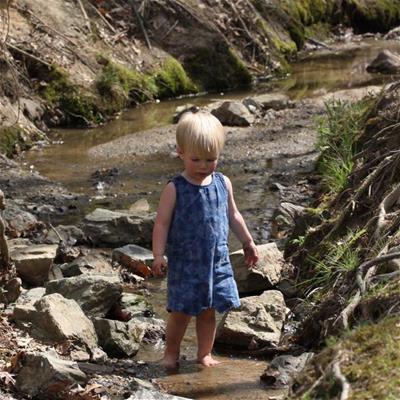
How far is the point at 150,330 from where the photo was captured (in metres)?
6.18

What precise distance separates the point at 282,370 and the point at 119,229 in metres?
3.54

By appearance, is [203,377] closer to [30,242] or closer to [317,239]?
[317,239]

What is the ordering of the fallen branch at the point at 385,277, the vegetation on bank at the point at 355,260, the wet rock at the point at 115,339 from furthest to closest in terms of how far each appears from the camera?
the wet rock at the point at 115,339 → the fallen branch at the point at 385,277 → the vegetation on bank at the point at 355,260

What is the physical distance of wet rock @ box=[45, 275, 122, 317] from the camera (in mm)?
6234

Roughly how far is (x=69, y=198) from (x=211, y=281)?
451 cm

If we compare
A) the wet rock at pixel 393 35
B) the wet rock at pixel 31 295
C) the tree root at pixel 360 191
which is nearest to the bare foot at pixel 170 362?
the wet rock at pixel 31 295

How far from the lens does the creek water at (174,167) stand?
5297 mm

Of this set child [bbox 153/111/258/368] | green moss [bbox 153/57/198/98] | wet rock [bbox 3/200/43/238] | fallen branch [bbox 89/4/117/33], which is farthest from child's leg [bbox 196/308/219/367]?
fallen branch [bbox 89/4/117/33]

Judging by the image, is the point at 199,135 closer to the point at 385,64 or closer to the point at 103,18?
the point at 103,18

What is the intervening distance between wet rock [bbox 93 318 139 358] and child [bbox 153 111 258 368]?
255 mm

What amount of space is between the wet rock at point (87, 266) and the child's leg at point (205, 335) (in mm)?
1805

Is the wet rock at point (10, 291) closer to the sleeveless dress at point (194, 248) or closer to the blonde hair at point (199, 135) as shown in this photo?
the sleeveless dress at point (194, 248)

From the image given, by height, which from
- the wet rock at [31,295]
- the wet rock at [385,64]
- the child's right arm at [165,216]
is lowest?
the wet rock at [31,295]

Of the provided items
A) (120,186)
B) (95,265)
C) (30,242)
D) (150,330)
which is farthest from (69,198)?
(150,330)
